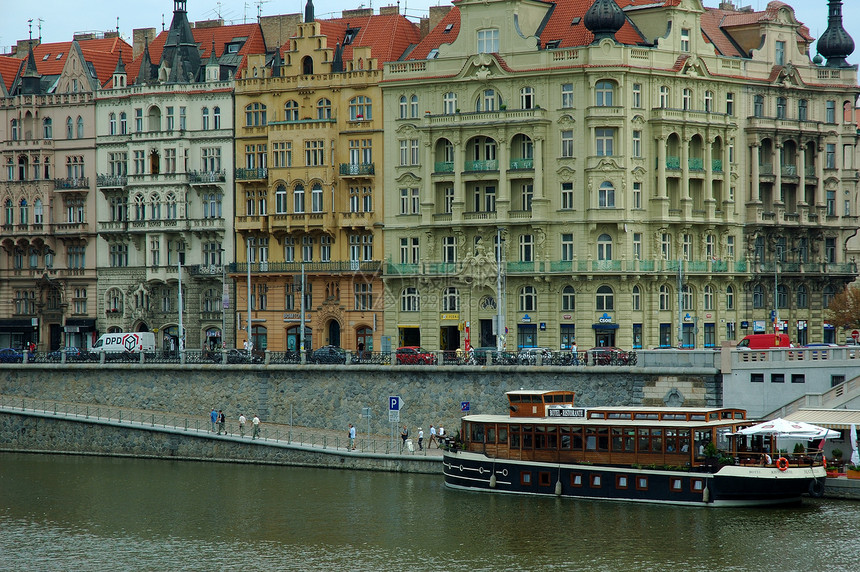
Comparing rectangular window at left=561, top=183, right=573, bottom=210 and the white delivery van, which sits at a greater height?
rectangular window at left=561, top=183, right=573, bottom=210

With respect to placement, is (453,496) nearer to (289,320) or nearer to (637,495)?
(637,495)

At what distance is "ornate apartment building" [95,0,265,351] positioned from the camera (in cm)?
11644

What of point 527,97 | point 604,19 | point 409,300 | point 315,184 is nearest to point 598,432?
point 527,97

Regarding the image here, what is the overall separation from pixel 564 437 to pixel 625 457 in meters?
3.23

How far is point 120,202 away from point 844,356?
5792 cm

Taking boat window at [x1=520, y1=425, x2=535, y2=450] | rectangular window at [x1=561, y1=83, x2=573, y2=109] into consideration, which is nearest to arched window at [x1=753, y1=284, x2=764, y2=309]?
rectangular window at [x1=561, y1=83, x2=573, y2=109]

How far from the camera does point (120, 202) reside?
392 ft

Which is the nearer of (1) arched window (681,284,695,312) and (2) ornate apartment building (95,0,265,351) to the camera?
(1) arched window (681,284,695,312)

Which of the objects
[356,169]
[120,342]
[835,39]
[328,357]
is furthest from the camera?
[835,39]

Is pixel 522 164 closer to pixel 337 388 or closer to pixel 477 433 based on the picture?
pixel 337 388

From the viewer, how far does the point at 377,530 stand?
68438 millimetres

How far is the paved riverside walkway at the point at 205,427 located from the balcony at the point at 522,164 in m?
22.8

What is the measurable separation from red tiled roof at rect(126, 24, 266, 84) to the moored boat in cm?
4829

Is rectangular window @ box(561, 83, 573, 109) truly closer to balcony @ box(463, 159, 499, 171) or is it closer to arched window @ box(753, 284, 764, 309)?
balcony @ box(463, 159, 499, 171)
